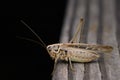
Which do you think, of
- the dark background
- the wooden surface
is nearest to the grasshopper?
the wooden surface

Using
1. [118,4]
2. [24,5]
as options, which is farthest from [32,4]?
[118,4]

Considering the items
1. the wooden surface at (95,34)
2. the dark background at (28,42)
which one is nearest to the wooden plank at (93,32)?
the wooden surface at (95,34)

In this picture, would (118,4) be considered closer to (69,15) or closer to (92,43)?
(69,15)

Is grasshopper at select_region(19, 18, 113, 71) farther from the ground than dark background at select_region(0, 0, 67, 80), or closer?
closer

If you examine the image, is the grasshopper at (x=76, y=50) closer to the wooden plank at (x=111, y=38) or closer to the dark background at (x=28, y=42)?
the wooden plank at (x=111, y=38)

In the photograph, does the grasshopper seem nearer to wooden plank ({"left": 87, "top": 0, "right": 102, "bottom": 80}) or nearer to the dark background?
wooden plank ({"left": 87, "top": 0, "right": 102, "bottom": 80})

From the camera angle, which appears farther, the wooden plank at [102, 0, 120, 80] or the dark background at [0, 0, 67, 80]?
Answer: the dark background at [0, 0, 67, 80]
